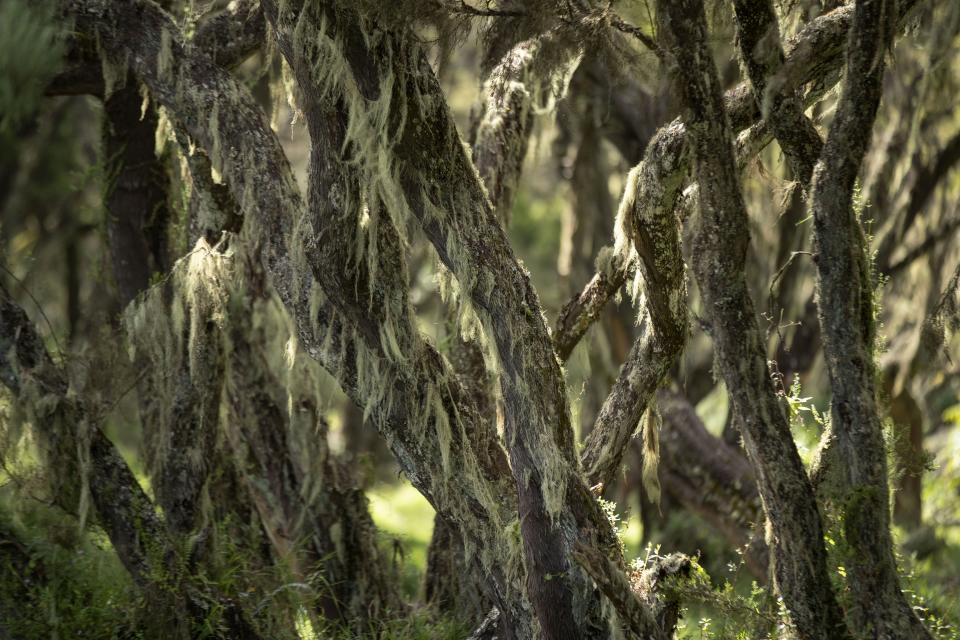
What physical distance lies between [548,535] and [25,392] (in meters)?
2.20

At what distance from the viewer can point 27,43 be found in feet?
13.8

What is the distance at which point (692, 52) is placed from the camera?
9.81 ft

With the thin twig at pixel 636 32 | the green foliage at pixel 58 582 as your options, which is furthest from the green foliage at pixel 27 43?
the thin twig at pixel 636 32

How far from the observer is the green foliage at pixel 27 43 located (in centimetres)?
414

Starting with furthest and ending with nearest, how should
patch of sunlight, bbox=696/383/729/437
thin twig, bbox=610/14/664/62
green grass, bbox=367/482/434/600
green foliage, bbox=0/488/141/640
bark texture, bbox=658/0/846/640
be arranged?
patch of sunlight, bbox=696/383/729/437 < green grass, bbox=367/482/434/600 < green foliage, bbox=0/488/141/640 < thin twig, bbox=610/14/664/62 < bark texture, bbox=658/0/846/640

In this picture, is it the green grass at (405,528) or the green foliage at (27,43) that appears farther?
the green grass at (405,528)

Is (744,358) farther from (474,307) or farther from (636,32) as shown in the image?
(636,32)

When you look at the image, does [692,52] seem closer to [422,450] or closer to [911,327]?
[422,450]

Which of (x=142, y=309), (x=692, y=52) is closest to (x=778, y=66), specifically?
(x=692, y=52)

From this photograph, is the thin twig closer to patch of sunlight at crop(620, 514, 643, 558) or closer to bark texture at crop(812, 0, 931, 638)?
bark texture at crop(812, 0, 931, 638)

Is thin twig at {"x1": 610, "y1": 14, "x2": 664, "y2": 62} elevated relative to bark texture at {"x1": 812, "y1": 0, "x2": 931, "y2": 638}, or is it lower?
elevated

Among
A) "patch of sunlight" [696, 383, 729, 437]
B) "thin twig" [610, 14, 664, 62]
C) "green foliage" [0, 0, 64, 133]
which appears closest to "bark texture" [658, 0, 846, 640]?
"thin twig" [610, 14, 664, 62]

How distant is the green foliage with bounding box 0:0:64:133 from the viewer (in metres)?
4.14

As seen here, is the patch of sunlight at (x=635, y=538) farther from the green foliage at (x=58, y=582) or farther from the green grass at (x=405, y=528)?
the green foliage at (x=58, y=582)
